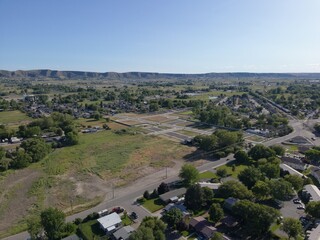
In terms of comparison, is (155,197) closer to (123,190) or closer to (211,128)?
(123,190)

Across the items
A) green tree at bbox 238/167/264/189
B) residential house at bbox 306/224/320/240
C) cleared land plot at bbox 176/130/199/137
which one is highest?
green tree at bbox 238/167/264/189

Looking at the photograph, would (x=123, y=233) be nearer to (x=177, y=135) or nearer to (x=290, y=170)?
(x=290, y=170)

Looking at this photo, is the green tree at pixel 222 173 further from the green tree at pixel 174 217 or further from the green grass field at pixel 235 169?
the green tree at pixel 174 217

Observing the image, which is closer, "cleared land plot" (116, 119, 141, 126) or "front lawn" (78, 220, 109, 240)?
"front lawn" (78, 220, 109, 240)

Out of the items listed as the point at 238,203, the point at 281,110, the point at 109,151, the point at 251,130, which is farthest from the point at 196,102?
the point at 238,203

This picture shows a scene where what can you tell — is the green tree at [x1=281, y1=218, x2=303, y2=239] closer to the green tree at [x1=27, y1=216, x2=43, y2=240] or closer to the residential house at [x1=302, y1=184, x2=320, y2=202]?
the residential house at [x1=302, y1=184, x2=320, y2=202]

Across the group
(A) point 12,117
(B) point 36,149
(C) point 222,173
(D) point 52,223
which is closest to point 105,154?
(B) point 36,149

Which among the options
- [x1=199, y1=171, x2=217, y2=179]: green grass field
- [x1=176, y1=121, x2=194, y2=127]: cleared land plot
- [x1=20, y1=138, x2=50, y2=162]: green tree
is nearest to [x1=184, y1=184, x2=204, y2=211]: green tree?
[x1=199, y1=171, x2=217, y2=179]: green grass field

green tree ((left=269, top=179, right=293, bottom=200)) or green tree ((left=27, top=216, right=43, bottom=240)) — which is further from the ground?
green tree ((left=269, top=179, right=293, bottom=200))
